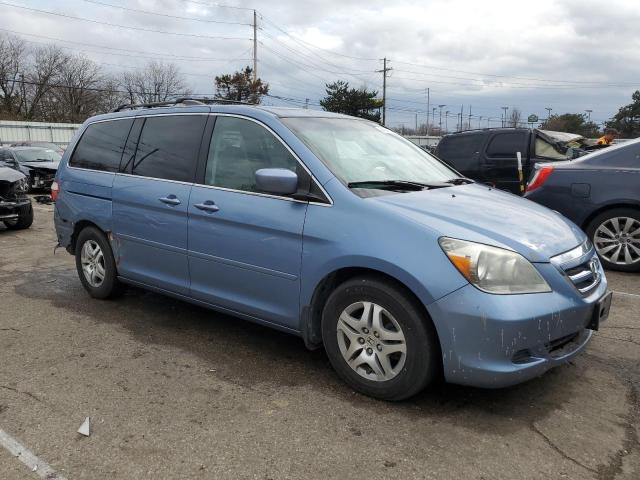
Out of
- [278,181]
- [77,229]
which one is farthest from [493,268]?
[77,229]

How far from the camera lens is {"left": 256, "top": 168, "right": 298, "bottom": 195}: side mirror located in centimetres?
334

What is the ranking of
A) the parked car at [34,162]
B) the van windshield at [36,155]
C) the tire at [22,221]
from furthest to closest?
the van windshield at [36,155] → the parked car at [34,162] → the tire at [22,221]

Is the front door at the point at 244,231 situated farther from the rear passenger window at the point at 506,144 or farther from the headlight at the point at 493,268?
the rear passenger window at the point at 506,144

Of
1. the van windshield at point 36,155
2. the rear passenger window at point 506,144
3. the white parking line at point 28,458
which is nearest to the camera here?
the white parking line at point 28,458

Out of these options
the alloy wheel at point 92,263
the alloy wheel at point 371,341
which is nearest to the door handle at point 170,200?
the alloy wheel at point 92,263

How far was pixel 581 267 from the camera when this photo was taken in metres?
3.22

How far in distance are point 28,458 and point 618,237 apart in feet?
20.0

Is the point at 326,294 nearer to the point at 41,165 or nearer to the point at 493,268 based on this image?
the point at 493,268

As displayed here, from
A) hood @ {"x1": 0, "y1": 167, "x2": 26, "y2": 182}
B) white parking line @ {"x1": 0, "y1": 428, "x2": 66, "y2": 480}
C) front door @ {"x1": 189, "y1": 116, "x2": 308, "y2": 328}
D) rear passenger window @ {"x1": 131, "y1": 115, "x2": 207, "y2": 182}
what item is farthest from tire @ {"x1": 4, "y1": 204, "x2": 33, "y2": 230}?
white parking line @ {"x1": 0, "y1": 428, "x2": 66, "y2": 480}

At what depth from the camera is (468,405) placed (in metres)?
3.19

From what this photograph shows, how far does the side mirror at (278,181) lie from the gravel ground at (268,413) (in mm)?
1225

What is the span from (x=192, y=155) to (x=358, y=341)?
197cm

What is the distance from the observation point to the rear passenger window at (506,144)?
9.79 metres

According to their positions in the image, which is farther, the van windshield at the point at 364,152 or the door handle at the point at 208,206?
the door handle at the point at 208,206
